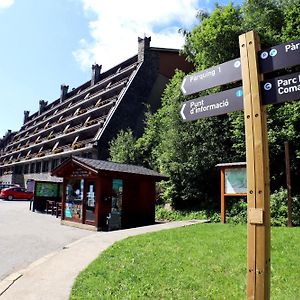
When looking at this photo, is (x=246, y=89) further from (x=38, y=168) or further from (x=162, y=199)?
(x=38, y=168)

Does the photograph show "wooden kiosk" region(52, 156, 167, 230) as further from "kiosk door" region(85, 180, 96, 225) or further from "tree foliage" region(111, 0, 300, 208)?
"tree foliage" region(111, 0, 300, 208)

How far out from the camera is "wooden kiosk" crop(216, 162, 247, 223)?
15117 mm

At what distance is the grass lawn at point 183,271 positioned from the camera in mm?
5730

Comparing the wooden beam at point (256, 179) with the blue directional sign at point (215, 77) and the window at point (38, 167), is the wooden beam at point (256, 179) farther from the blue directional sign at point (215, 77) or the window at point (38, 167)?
the window at point (38, 167)

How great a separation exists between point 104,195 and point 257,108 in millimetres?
14072

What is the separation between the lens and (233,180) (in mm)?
15414

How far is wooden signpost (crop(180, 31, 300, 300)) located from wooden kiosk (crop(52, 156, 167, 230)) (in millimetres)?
12898

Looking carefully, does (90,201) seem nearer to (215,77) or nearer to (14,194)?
(215,77)

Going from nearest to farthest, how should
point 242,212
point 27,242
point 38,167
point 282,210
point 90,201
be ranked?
point 27,242 < point 282,210 < point 242,212 < point 90,201 < point 38,167

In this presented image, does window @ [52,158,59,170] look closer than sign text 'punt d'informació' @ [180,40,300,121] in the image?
No

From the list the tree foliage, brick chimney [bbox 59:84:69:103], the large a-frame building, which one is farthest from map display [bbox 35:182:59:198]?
brick chimney [bbox 59:84:69:103]

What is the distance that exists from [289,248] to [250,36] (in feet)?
20.3

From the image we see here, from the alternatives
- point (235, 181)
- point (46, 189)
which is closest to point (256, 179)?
point (235, 181)

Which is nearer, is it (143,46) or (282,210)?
(282,210)
